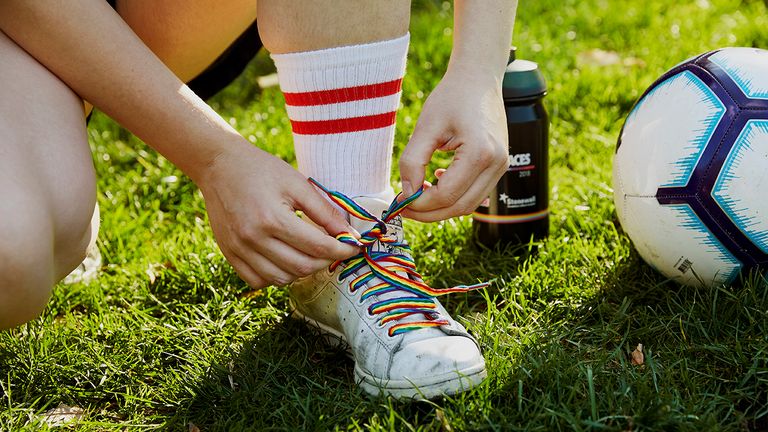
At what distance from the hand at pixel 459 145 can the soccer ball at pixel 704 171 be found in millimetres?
467

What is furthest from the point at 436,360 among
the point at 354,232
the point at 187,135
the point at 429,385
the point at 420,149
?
the point at 187,135

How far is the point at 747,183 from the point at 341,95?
0.91 m

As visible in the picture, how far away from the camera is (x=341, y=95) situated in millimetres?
1673

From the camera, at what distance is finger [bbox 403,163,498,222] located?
1.62 metres

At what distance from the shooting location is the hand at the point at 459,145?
1.57 m

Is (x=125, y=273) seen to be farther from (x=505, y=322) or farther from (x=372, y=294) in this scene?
(x=505, y=322)

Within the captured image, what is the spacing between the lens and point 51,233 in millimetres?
1502

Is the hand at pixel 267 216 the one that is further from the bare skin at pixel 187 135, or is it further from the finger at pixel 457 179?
the finger at pixel 457 179

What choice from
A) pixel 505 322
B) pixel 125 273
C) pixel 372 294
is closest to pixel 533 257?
pixel 505 322

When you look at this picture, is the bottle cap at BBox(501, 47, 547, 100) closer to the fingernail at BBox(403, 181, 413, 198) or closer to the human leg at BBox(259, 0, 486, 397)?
the human leg at BBox(259, 0, 486, 397)

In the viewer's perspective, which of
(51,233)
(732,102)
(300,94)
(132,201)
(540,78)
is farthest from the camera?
(132,201)

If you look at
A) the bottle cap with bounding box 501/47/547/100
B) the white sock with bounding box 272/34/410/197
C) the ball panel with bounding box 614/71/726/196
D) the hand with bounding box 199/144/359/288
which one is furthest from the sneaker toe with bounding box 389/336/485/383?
the bottle cap with bounding box 501/47/547/100

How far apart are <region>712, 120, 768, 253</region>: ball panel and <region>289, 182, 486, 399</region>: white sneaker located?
2.07 ft

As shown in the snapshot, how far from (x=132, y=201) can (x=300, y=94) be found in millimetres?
1249
